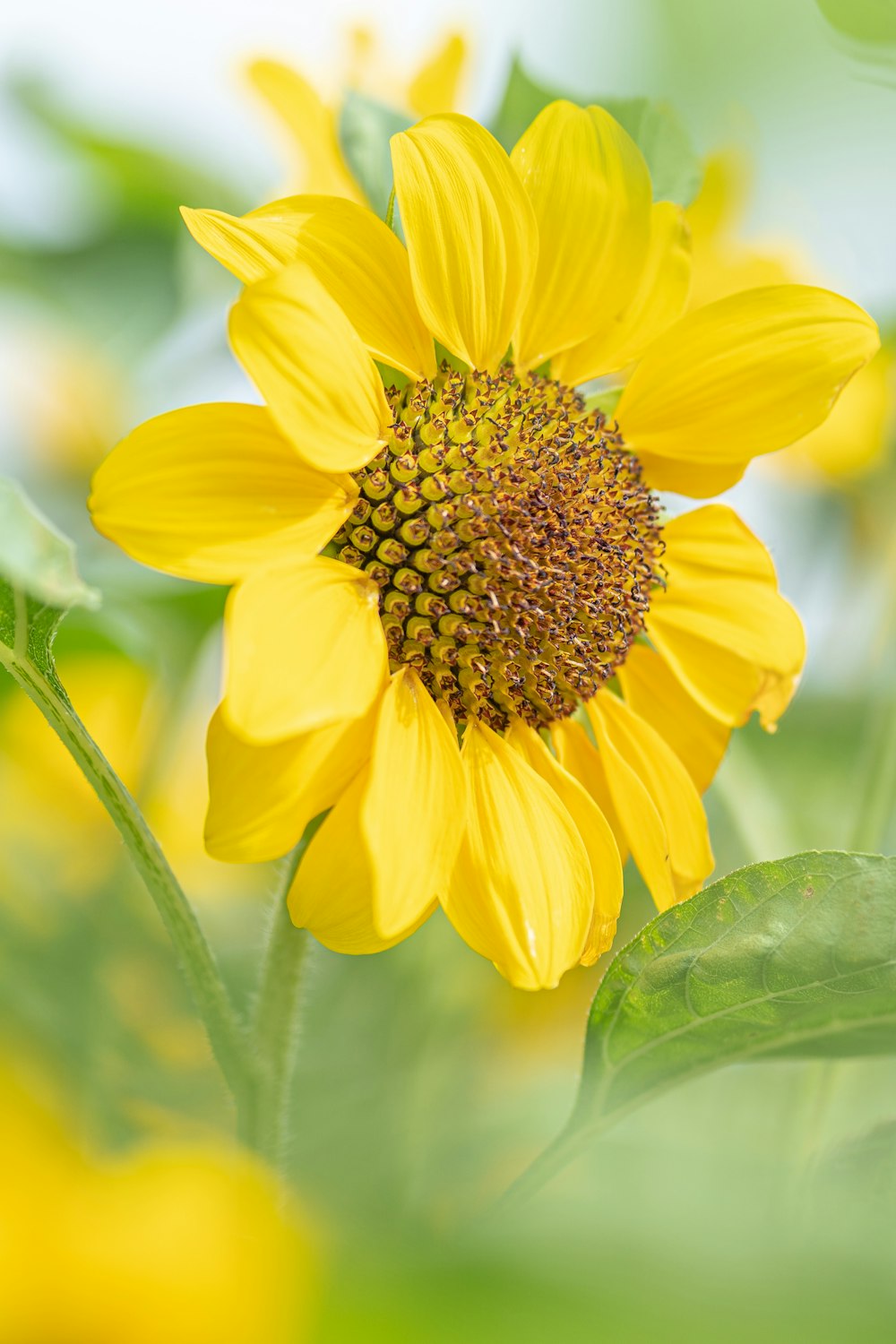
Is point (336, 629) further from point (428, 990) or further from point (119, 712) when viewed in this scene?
point (119, 712)

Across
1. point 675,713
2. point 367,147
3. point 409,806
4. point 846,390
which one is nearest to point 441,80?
point 367,147

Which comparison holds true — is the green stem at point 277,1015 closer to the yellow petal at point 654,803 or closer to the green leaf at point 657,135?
the yellow petal at point 654,803

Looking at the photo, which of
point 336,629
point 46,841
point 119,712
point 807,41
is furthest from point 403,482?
point 46,841

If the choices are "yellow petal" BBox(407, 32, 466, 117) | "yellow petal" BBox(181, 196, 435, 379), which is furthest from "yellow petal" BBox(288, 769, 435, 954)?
"yellow petal" BBox(407, 32, 466, 117)

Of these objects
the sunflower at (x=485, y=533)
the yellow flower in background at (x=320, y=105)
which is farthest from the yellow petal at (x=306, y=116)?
the sunflower at (x=485, y=533)

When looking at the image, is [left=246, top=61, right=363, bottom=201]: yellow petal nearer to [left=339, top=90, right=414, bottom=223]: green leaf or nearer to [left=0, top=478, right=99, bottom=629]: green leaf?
[left=339, top=90, right=414, bottom=223]: green leaf

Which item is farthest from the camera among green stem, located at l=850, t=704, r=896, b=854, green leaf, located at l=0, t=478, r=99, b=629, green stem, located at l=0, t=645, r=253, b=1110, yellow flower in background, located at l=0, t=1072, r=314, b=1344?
green stem, located at l=850, t=704, r=896, b=854

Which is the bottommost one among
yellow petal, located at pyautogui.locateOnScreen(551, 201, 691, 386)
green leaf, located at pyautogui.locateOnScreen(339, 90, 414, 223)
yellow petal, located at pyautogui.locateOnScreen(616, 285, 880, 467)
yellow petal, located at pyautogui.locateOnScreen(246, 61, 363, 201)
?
yellow petal, located at pyautogui.locateOnScreen(616, 285, 880, 467)
